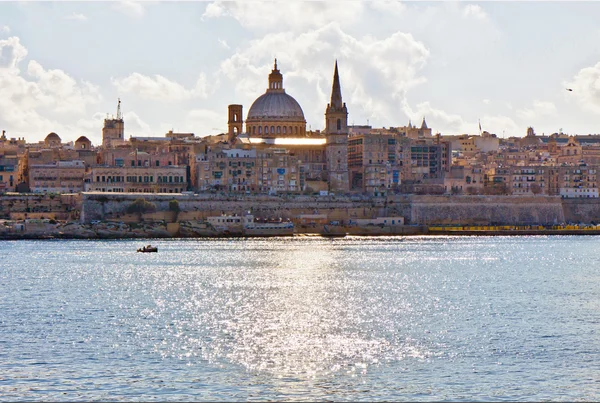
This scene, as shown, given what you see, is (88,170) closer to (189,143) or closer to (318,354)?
(189,143)

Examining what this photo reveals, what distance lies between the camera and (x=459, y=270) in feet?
187

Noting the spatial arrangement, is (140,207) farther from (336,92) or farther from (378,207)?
(336,92)

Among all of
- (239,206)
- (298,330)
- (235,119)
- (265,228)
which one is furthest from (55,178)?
(298,330)

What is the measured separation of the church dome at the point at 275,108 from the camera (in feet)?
388

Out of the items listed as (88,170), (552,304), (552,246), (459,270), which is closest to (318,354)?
(552,304)

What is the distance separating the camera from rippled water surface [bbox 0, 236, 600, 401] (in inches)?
1091

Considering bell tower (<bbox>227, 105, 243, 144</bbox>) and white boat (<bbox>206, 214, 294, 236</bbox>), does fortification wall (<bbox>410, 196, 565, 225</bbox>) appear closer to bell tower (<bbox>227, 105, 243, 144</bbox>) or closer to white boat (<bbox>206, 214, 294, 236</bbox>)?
white boat (<bbox>206, 214, 294, 236</bbox>)

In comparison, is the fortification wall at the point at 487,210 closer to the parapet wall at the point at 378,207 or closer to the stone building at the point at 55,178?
the parapet wall at the point at 378,207

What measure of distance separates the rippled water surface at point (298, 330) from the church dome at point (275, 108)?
5603 cm

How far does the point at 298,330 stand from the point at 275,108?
8389 cm

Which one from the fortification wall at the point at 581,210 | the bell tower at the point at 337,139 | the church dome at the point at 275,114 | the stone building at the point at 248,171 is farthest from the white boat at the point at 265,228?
the fortification wall at the point at 581,210

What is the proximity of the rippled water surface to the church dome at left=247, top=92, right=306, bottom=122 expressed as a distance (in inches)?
2206

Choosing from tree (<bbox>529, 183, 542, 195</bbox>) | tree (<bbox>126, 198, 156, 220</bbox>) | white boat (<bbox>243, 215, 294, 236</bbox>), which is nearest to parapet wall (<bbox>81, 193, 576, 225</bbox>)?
tree (<bbox>126, 198, 156, 220</bbox>)

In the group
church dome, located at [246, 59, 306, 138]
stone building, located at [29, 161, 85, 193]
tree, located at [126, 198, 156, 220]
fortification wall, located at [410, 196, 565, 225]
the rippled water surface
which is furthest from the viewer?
church dome, located at [246, 59, 306, 138]
